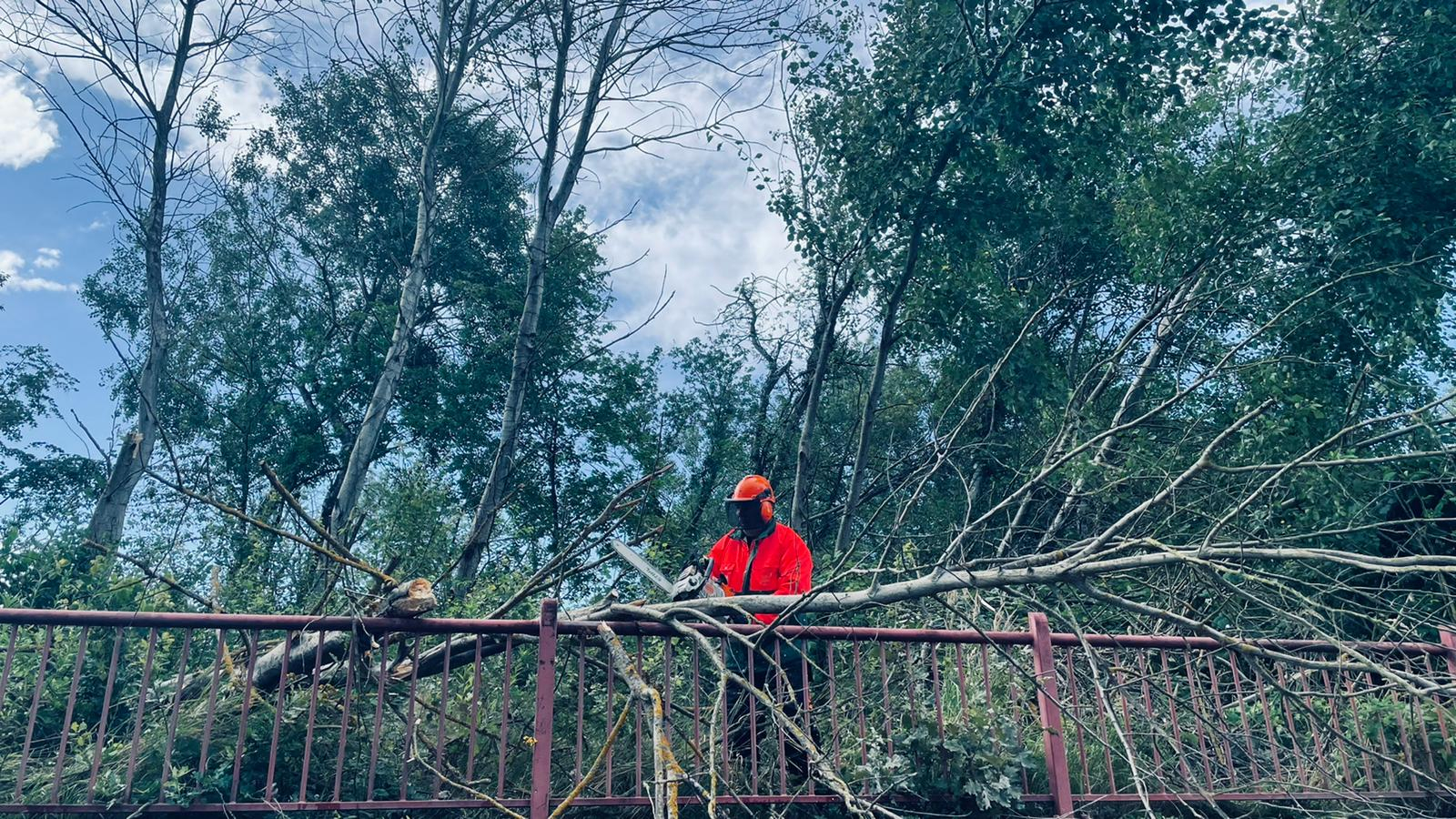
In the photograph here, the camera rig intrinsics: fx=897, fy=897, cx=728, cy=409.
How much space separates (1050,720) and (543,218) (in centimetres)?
882

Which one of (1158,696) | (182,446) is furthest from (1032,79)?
(182,446)

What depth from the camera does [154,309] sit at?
14.3 metres

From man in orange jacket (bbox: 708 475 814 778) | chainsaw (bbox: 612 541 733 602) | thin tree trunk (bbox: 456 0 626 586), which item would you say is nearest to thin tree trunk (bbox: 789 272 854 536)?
thin tree trunk (bbox: 456 0 626 586)

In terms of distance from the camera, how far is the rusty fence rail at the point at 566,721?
4305 millimetres

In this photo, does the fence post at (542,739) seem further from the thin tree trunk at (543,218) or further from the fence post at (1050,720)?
the thin tree trunk at (543,218)

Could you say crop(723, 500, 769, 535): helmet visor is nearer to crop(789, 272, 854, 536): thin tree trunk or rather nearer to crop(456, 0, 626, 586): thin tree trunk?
crop(456, 0, 626, 586): thin tree trunk

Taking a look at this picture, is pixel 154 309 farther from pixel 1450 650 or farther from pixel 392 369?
pixel 1450 650

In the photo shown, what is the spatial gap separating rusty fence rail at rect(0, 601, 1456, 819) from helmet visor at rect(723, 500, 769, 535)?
0.90 m

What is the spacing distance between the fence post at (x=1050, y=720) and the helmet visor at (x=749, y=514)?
1852 mm

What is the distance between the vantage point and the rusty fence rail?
4.30m

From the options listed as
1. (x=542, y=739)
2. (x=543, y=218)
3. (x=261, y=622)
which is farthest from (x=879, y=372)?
(x=261, y=622)

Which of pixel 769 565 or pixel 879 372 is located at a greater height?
pixel 879 372

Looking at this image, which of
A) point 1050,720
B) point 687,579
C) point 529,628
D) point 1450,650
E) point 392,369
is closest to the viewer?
point 529,628

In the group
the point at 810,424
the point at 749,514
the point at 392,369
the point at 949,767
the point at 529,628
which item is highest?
the point at 392,369
